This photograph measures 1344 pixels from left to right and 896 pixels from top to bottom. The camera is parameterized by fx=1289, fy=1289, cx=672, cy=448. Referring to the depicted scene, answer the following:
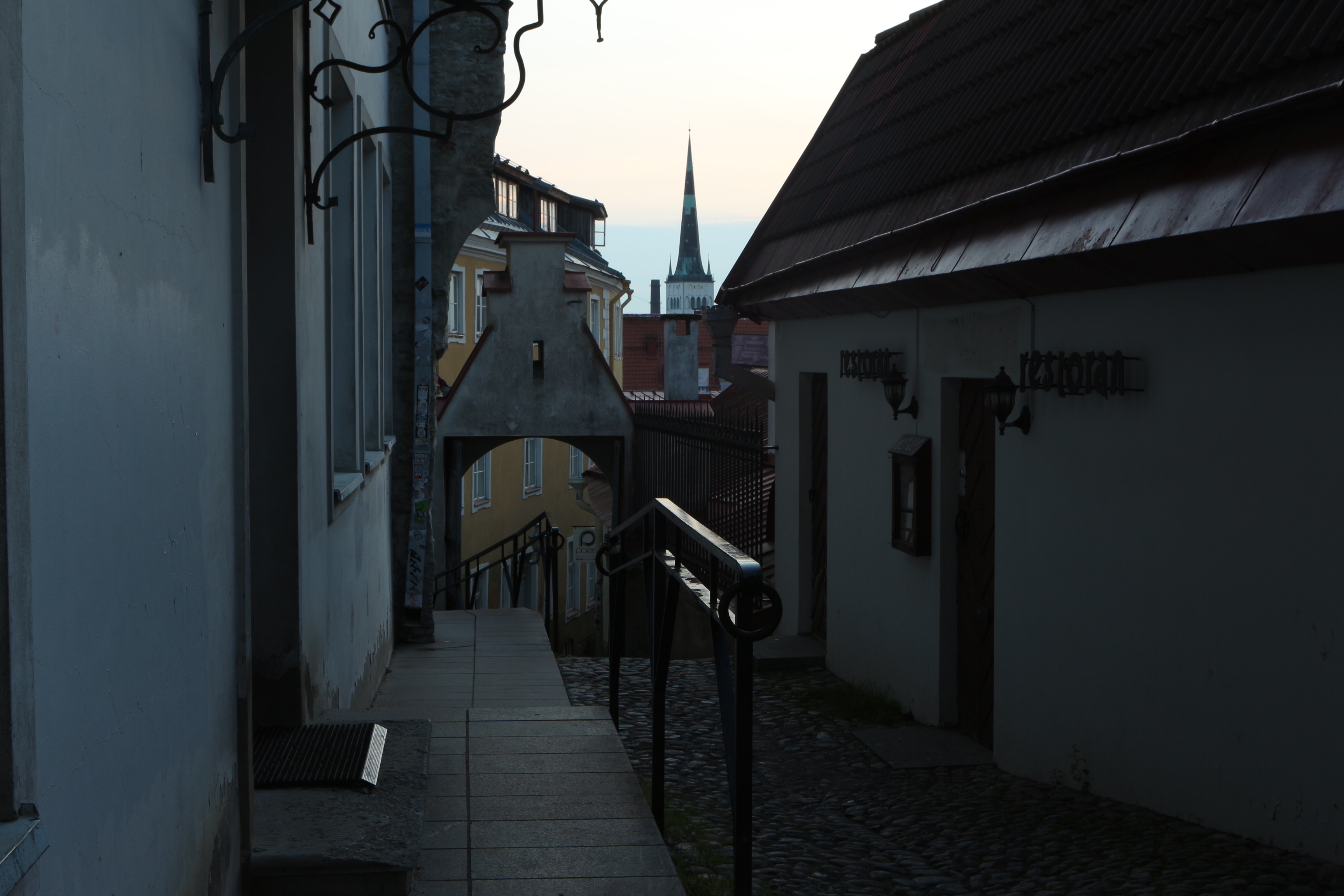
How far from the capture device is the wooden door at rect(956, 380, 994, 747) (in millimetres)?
7250

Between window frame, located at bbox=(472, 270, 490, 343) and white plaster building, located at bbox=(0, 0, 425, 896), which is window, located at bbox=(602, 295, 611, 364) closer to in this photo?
window frame, located at bbox=(472, 270, 490, 343)

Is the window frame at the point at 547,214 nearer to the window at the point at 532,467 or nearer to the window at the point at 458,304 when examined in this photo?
the window at the point at 532,467

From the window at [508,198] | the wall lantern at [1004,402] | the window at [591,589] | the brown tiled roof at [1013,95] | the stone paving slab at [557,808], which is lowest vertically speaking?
the window at [591,589]

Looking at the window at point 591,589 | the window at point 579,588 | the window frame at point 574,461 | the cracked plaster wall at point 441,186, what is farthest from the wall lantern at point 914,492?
the window frame at point 574,461

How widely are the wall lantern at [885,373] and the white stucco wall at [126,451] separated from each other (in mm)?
5445

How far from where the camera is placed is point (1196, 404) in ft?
16.7

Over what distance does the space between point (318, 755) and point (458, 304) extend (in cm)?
2728

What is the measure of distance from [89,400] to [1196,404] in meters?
4.30

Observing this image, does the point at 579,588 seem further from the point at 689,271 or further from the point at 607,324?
the point at 689,271

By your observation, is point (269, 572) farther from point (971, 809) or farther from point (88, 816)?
point (971, 809)

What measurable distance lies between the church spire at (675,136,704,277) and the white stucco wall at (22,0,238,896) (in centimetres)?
12658

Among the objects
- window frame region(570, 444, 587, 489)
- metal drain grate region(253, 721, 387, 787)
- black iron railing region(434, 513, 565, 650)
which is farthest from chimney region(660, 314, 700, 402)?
metal drain grate region(253, 721, 387, 787)

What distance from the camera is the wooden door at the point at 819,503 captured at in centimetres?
1041

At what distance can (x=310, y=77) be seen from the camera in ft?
15.6
